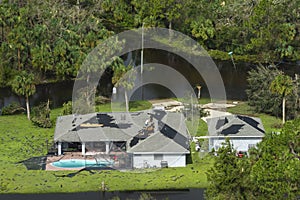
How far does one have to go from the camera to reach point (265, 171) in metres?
34.4

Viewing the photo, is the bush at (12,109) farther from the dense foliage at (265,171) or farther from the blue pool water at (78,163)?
the dense foliage at (265,171)

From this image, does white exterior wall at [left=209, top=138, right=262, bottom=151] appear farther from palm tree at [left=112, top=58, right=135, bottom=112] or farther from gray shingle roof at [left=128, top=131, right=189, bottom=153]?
palm tree at [left=112, top=58, right=135, bottom=112]

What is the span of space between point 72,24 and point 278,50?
28.5m

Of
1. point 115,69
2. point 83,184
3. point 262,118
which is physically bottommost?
point 83,184

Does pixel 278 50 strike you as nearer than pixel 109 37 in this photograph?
No

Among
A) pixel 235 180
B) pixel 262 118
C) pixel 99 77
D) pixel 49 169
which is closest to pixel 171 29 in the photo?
pixel 99 77

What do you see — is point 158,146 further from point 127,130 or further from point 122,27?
point 122,27

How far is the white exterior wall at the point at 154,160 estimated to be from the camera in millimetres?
52281

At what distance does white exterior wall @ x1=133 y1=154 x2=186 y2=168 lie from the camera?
52.3m

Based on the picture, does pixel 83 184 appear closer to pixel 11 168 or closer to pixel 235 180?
pixel 11 168

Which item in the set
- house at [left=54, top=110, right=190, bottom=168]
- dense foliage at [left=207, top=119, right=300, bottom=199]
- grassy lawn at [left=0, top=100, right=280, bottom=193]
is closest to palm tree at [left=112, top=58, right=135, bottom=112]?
house at [left=54, top=110, right=190, bottom=168]

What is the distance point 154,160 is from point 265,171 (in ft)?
62.5

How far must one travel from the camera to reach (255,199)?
37.0m

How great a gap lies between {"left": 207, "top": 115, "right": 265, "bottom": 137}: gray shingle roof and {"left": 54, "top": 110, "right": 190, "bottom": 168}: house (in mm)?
2883
